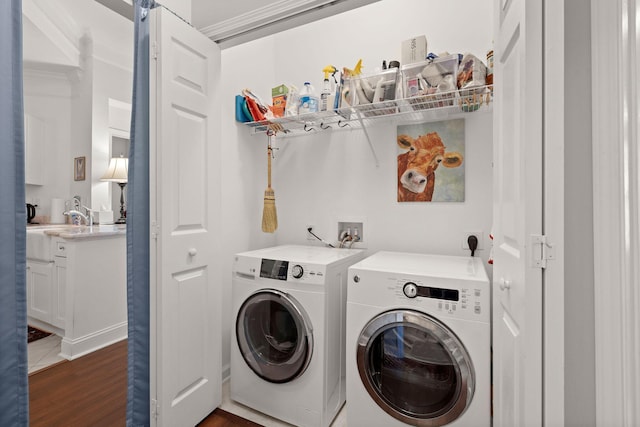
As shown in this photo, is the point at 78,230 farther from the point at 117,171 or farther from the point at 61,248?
the point at 117,171

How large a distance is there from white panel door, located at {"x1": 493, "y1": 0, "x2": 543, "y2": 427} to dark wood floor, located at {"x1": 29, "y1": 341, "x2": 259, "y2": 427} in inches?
56.1

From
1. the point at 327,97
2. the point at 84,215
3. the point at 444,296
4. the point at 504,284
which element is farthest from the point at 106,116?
the point at 504,284

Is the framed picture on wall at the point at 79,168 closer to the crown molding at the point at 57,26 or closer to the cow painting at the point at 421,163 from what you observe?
the crown molding at the point at 57,26

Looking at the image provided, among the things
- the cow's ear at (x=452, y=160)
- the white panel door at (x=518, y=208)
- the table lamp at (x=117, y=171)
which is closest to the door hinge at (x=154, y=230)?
the table lamp at (x=117, y=171)

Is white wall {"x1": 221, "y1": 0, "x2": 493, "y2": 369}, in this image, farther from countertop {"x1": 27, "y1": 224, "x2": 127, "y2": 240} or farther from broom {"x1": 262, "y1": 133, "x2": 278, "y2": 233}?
countertop {"x1": 27, "y1": 224, "x2": 127, "y2": 240}

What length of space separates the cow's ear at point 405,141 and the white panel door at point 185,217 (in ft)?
3.96

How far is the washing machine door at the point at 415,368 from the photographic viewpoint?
1.29 meters

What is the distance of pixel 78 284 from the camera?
196cm

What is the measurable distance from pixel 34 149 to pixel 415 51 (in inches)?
83.2

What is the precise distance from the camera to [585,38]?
0.79m

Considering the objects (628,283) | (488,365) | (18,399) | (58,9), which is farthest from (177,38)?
(488,365)

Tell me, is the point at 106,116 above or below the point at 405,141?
above

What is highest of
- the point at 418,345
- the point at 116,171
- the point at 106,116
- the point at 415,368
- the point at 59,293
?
the point at 106,116

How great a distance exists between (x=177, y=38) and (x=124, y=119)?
2.59 feet
